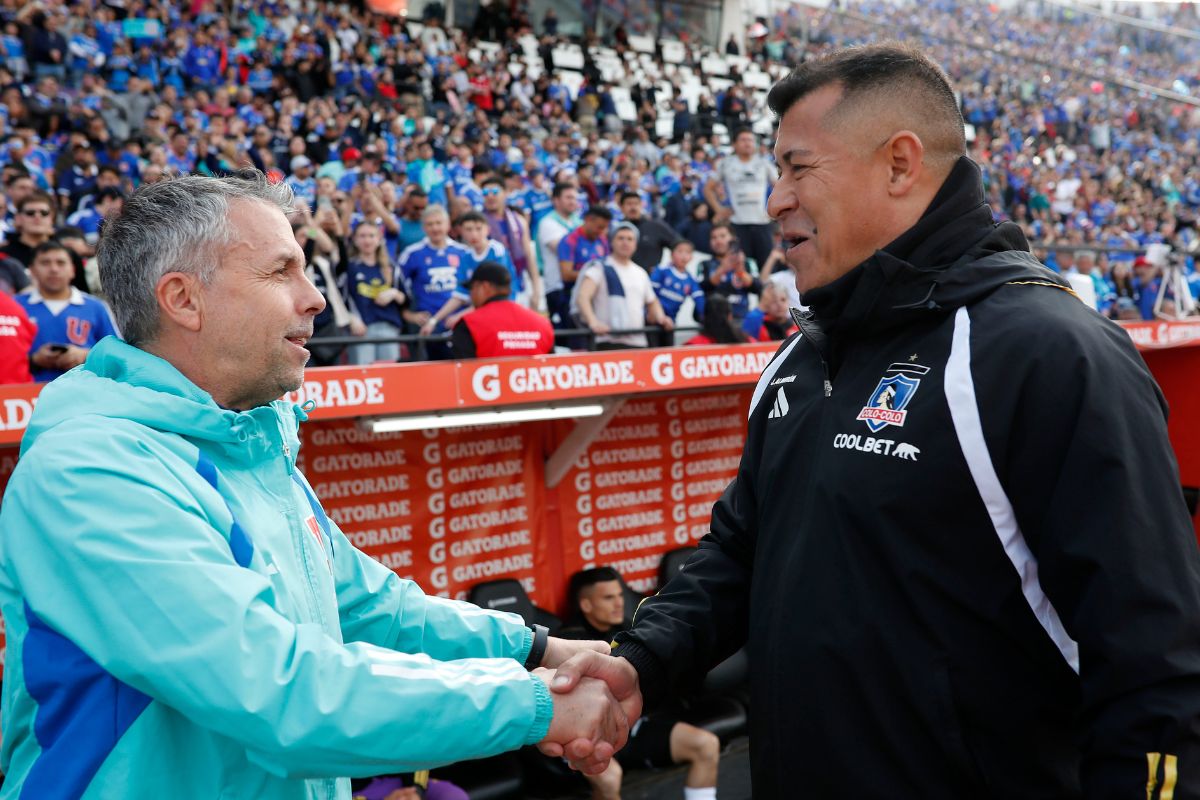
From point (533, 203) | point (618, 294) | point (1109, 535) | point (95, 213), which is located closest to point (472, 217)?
point (618, 294)

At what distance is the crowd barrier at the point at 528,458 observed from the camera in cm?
556

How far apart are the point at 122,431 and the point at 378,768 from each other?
70 cm

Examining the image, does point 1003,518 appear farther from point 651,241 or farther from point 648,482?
point 651,241

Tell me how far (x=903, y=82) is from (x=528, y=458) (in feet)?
18.0

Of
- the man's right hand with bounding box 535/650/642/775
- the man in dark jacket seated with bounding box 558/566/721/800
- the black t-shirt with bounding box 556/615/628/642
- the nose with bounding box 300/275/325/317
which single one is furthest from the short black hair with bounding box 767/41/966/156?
the black t-shirt with bounding box 556/615/628/642

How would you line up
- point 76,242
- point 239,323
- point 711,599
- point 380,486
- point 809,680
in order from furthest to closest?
1. point 76,242
2. point 380,486
3. point 711,599
4. point 239,323
5. point 809,680

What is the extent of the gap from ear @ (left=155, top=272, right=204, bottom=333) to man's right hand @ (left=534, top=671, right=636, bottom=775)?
3.12ft

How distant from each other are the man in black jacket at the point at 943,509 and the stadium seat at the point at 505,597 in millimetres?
4733

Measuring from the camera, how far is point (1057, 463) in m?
1.62

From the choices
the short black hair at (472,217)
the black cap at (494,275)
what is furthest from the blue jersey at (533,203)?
the black cap at (494,275)

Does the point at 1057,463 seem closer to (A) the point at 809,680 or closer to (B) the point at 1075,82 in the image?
(A) the point at 809,680

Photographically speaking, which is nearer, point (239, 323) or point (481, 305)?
point (239, 323)

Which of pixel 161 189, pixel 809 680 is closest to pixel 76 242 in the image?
pixel 161 189

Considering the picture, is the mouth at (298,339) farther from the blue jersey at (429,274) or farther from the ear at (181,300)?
the blue jersey at (429,274)
